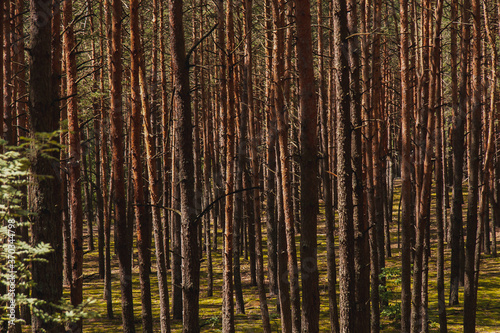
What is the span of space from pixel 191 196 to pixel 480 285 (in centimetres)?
1560

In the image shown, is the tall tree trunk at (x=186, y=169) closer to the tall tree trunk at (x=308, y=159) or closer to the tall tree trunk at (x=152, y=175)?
the tall tree trunk at (x=308, y=159)

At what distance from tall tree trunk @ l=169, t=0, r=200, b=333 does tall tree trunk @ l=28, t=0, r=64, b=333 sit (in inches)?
61.8

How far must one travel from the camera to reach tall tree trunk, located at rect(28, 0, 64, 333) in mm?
5742

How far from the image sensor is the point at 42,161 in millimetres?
5750

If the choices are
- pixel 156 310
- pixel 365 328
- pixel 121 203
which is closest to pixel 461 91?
pixel 365 328

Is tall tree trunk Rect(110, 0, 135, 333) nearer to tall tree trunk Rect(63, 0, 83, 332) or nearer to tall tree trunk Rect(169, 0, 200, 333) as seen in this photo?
tall tree trunk Rect(63, 0, 83, 332)

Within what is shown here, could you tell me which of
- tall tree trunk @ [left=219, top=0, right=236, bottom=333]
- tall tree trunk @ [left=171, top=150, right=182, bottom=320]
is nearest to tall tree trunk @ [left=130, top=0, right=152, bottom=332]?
tall tree trunk @ [left=219, top=0, right=236, bottom=333]

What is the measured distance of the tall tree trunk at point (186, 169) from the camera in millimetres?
5812

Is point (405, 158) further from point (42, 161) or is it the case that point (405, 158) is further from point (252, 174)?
point (42, 161)

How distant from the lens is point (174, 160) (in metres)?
15.1

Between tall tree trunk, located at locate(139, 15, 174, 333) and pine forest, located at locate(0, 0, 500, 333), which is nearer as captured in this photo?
pine forest, located at locate(0, 0, 500, 333)

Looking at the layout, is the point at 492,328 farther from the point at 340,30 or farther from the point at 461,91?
the point at 340,30

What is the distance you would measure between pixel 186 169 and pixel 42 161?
5.70 ft

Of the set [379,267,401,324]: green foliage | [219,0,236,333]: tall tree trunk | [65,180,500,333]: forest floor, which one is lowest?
[65,180,500,333]: forest floor
